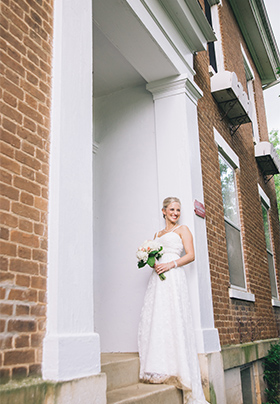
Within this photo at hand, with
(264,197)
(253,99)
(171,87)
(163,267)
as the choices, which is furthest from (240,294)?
(253,99)

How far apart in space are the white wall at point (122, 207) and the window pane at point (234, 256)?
2.10 m

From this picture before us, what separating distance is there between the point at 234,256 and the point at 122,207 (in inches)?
99.9

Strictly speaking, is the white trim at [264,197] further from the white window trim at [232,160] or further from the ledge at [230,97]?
the ledge at [230,97]

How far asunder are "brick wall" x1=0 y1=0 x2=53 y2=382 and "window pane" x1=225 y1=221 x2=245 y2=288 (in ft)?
15.5

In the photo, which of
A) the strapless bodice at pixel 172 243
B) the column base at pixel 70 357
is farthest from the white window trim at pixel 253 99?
the column base at pixel 70 357

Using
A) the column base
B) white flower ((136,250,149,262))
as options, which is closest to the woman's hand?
white flower ((136,250,149,262))

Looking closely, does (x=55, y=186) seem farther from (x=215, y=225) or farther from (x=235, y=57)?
(x=235, y=57)

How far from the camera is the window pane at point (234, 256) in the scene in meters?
7.16

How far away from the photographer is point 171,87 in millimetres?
5941

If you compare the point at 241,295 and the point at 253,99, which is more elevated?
the point at 253,99

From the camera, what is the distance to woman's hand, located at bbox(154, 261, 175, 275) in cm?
463

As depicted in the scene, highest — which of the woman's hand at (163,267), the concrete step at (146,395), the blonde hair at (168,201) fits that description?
the blonde hair at (168,201)

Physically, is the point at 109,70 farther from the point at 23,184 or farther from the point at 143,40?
the point at 23,184

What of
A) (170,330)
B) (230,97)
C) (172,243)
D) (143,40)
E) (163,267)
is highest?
(230,97)
